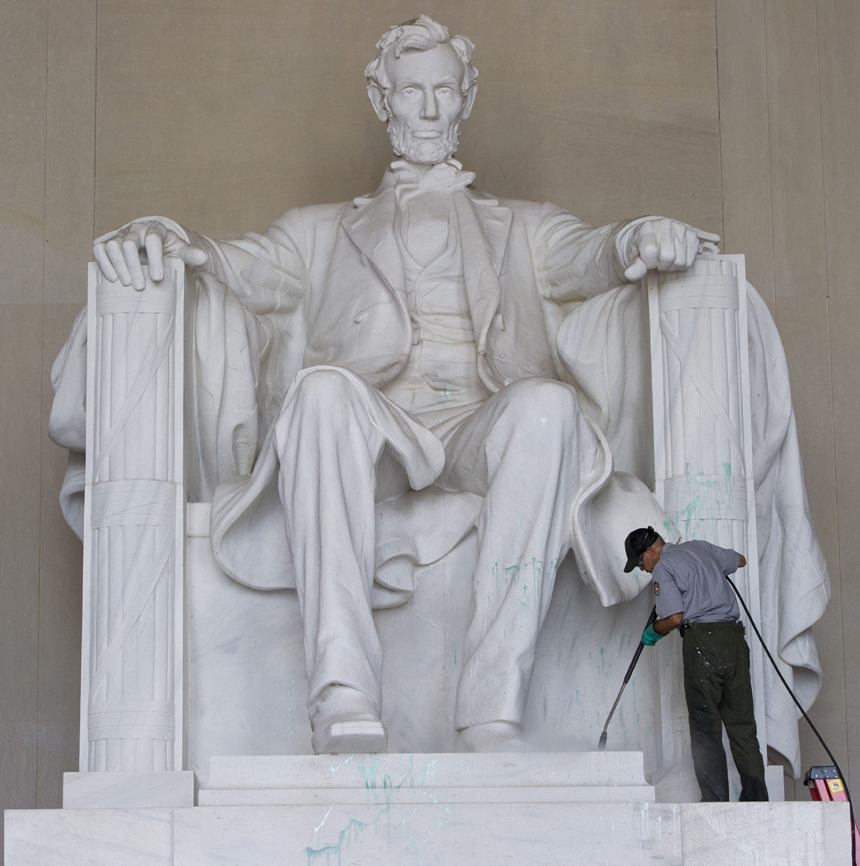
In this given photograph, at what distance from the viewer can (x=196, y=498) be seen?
451 cm

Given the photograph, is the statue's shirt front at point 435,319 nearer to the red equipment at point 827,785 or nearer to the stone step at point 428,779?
the stone step at point 428,779

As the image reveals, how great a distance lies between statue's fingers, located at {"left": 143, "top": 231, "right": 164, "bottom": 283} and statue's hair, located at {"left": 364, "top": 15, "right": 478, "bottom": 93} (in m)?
1.00

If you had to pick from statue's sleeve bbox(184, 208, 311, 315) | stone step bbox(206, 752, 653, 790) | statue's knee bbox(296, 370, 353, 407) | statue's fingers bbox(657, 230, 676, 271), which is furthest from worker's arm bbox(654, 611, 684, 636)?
statue's sleeve bbox(184, 208, 311, 315)

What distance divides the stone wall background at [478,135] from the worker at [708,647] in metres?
2.10

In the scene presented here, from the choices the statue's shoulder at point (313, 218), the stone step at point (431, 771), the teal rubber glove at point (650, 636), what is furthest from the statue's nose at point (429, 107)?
the stone step at point (431, 771)

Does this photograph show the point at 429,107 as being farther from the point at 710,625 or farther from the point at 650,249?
the point at 710,625

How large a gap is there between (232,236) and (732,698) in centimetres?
277

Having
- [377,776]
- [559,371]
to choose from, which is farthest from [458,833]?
[559,371]

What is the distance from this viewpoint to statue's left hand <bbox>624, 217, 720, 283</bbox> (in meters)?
4.43

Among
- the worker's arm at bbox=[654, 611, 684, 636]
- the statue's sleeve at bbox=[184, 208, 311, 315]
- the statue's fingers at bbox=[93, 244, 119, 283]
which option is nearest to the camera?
the worker's arm at bbox=[654, 611, 684, 636]

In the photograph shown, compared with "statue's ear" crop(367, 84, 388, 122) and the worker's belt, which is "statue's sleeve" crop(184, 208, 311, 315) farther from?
the worker's belt

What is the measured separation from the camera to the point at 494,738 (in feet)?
12.8

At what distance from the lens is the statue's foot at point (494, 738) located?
3879mm

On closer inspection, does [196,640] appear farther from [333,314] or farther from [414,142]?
[414,142]
